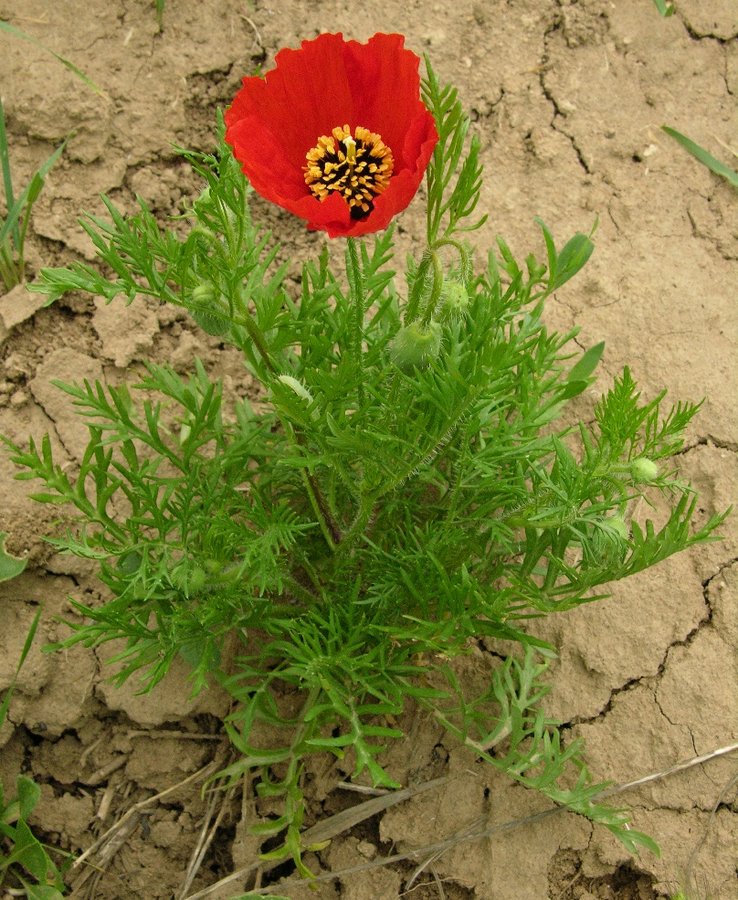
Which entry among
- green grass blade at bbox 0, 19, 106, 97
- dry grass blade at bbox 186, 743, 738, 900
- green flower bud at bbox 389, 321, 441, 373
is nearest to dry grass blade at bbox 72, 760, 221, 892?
dry grass blade at bbox 186, 743, 738, 900

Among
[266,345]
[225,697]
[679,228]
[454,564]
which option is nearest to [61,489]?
[266,345]

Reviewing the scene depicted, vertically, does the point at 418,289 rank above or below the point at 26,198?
above

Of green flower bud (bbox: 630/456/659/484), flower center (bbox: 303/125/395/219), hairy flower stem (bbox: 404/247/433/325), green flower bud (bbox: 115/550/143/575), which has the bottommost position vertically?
green flower bud (bbox: 115/550/143/575)

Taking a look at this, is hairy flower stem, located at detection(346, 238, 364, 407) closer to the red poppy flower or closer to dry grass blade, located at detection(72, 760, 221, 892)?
the red poppy flower

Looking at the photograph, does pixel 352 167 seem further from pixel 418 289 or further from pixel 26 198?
pixel 26 198

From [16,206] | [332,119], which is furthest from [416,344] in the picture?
[16,206]

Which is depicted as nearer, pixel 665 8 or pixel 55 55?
pixel 55 55

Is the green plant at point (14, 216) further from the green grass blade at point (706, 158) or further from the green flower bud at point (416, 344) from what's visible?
the green grass blade at point (706, 158)
